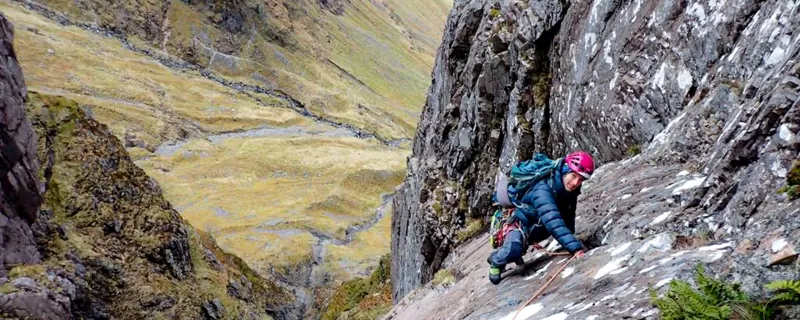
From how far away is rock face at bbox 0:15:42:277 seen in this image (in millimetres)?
34281

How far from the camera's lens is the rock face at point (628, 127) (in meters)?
8.59

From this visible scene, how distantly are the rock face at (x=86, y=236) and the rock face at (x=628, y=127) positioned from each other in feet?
69.6

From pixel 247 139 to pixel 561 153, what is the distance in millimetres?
138876

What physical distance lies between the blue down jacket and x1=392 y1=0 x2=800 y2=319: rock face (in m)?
0.74

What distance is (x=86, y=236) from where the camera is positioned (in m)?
42.1

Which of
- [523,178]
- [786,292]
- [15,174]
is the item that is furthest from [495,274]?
[15,174]

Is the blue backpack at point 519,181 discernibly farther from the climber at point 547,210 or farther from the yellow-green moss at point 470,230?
the yellow-green moss at point 470,230

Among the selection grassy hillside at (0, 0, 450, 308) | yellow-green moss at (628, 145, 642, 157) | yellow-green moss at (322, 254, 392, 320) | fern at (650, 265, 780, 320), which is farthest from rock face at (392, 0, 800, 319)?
grassy hillside at (0, 0, 450, 308)

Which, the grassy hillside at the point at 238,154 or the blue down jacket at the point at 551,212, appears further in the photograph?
the grassy hillside at the point at 238,154

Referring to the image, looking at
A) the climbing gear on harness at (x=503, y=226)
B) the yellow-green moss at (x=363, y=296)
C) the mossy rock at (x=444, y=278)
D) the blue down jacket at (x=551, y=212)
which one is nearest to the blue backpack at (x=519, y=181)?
the climbing gear on harness at (x=503, y=226)

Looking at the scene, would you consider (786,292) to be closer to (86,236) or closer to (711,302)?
(711,302)

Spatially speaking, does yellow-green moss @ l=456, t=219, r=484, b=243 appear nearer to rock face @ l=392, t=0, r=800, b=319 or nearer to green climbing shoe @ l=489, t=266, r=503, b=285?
rock face @ l=392, t=0, r=800, b=319

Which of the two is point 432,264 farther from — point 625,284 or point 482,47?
point 625,284

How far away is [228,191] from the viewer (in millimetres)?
107438
